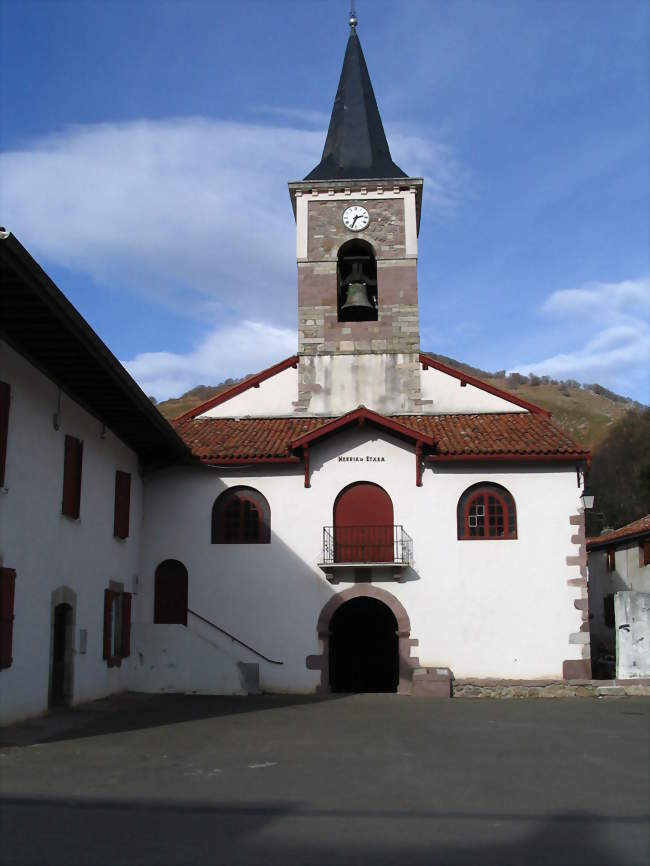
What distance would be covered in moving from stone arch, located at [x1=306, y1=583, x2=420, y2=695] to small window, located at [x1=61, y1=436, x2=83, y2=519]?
6.06 metres

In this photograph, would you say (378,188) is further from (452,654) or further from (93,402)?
(452,654)

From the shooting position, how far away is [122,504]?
1908 cm

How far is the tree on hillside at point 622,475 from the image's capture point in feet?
189

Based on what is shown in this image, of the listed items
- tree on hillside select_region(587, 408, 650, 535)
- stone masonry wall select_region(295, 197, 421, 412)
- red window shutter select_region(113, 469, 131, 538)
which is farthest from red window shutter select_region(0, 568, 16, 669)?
tree on hillside select_region(587, 408, 650, 535)

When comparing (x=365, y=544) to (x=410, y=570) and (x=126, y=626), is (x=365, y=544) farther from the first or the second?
(x=126, y=626)

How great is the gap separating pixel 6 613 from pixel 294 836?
7.10 meters

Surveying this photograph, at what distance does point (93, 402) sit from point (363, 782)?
9.62m

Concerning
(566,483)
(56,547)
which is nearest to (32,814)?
(56,547)

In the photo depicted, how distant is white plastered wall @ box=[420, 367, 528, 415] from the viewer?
21.9 meters

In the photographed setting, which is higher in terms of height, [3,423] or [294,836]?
[3,423]

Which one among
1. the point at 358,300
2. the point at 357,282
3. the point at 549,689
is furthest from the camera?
the point at 357,282

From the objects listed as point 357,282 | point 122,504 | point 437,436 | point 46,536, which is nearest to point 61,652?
point 46,536

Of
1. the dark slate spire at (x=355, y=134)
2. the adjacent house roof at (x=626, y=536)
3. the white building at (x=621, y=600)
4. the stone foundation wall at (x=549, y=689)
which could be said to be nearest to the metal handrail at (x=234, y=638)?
the stone foundation wall at (x=549, y=689)

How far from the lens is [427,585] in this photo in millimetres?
19594
